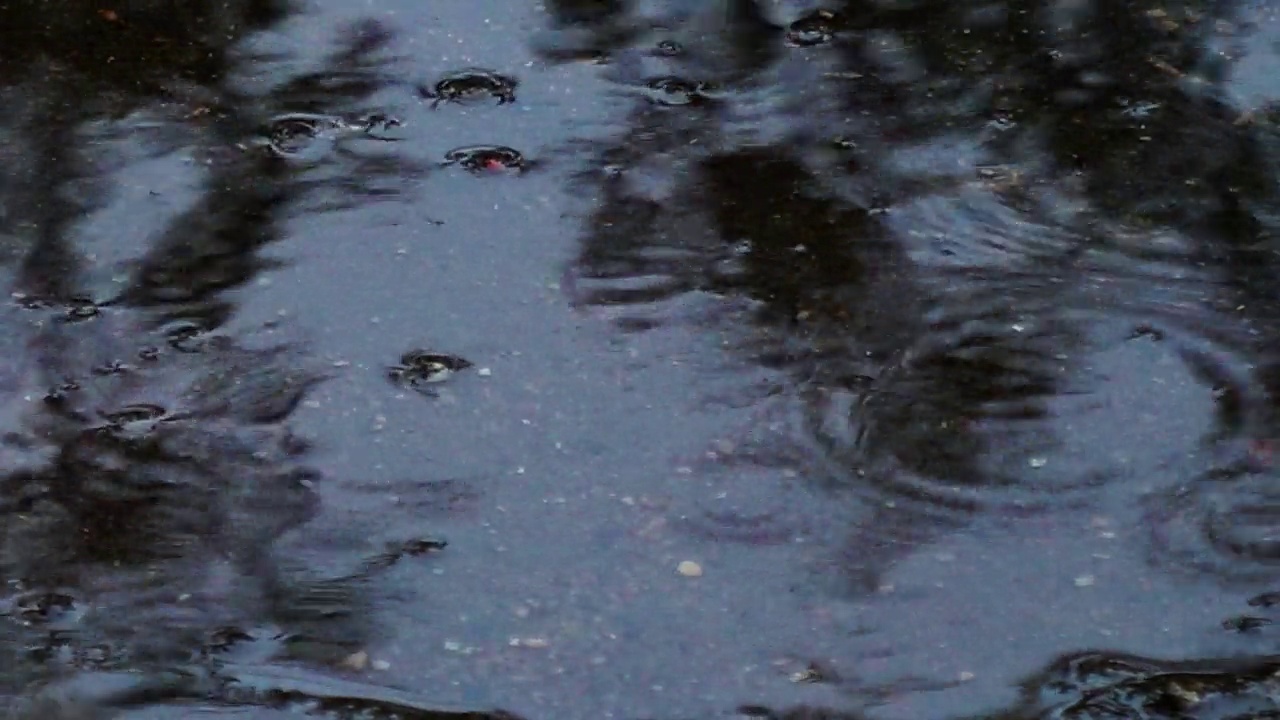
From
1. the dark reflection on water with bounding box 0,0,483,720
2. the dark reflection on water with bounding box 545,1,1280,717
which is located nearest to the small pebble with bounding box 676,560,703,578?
the dark reflection on water with bounding box 545,1,1280,717

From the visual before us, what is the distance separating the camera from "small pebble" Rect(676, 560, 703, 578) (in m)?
3.09

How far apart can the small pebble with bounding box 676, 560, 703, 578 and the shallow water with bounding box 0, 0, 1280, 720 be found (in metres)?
0.03

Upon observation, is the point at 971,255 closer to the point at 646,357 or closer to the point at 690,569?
the point at 646,357

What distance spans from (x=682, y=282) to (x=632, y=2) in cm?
132

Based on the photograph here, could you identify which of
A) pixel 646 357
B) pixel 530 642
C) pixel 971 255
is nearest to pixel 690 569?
pixel 530 642


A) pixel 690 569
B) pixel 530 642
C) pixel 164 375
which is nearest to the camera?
pixel 530 642

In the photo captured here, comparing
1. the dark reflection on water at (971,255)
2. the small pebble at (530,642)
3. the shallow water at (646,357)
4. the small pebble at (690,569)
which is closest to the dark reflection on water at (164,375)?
the shallow water at (646,357)

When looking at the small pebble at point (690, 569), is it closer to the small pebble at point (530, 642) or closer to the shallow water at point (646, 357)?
the shallow water at point (646, 357)

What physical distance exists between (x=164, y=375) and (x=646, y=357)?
0.96m

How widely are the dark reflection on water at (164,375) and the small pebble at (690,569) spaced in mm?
467

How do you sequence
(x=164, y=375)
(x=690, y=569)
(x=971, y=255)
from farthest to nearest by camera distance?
(x=971, y=255)
(x=164, y=375)
(x=690, y=569)

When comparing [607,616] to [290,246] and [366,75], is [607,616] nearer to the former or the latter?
[290,246]

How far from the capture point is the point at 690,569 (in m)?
3.10

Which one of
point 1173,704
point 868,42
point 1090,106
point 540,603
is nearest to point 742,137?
point 868,42
